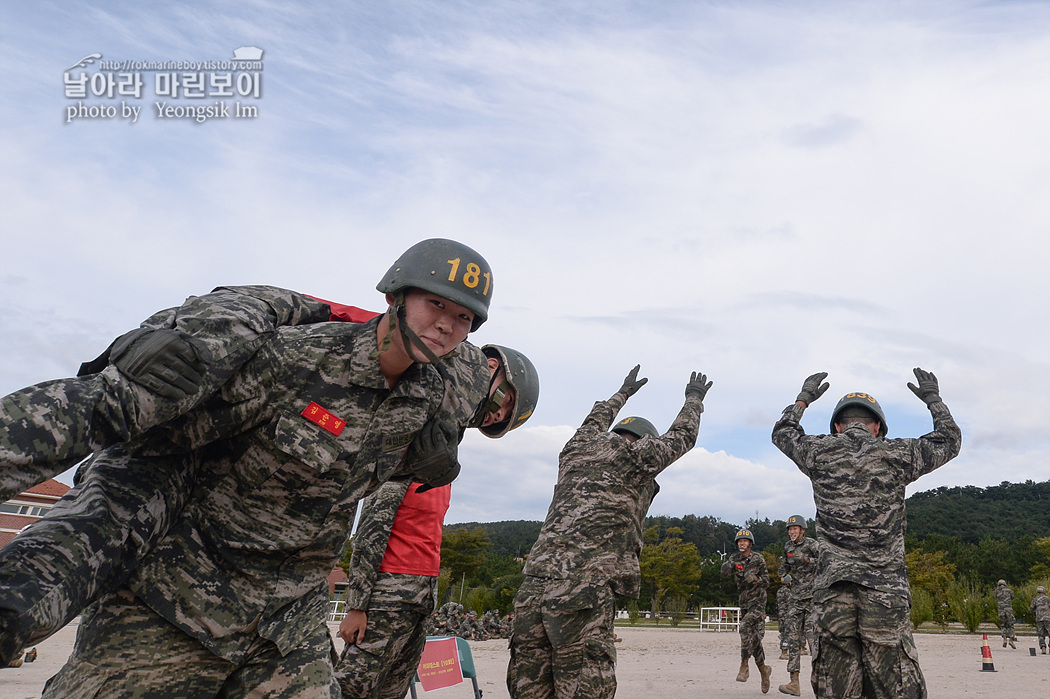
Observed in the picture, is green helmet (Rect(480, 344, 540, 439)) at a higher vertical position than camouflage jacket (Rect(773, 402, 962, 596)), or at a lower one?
higher

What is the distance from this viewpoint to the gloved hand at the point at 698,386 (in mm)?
7234

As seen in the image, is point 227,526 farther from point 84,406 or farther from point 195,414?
point 84,406

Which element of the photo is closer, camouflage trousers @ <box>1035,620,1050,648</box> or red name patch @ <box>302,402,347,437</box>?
red name patch @ <box>302,402,347,437</box>

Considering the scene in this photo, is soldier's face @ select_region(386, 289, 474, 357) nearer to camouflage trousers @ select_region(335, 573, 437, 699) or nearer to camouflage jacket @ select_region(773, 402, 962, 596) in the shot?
camouflage trousers @ select_region(335, 573, 437, 699)

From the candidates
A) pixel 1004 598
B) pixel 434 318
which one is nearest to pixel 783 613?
pixel 1004 598

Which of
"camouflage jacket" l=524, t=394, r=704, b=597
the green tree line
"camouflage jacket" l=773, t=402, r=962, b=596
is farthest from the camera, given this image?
the green tree line

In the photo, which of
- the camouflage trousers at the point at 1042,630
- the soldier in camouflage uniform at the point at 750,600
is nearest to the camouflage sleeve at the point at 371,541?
the soldier in camouflage uniform at the point at 750,600

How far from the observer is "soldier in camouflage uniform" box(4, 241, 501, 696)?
2.79 m

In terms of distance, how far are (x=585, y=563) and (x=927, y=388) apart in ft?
13.2

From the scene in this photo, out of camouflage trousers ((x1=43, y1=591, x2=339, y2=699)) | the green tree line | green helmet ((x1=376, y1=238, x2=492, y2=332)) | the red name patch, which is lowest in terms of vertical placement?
the green tree line

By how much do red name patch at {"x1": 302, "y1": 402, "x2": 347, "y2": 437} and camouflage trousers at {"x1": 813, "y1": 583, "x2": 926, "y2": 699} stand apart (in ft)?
16.7

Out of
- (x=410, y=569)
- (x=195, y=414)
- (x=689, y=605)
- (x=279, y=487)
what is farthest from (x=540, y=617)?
(x=689, y=605)

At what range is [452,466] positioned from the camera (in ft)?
11.3

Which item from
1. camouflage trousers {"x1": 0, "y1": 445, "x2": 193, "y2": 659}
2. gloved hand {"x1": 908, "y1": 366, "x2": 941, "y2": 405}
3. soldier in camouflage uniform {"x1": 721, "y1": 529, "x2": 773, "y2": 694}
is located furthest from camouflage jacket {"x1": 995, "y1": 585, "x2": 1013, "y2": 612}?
camouflage trousers {"x1": 0, "y1": 445, "x2": 193, "y2": 659}
